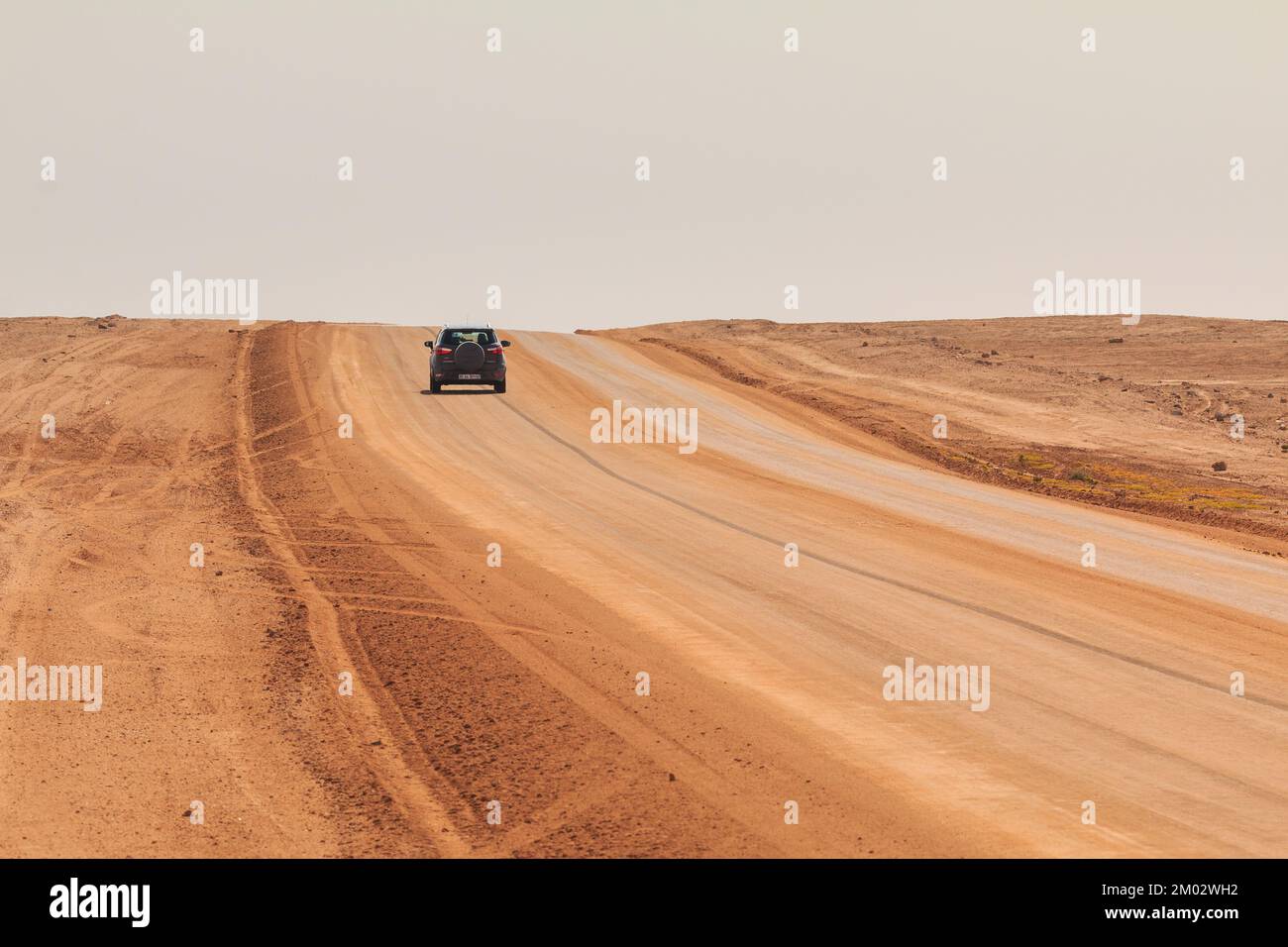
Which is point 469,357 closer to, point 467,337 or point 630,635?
point 467,337

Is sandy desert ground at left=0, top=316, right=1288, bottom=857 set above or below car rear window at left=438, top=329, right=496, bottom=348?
below

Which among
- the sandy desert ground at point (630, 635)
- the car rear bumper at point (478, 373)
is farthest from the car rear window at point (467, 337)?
the sandy desert ground at point (630, 635)

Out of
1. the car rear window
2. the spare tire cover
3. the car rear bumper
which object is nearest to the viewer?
the car rear bumper

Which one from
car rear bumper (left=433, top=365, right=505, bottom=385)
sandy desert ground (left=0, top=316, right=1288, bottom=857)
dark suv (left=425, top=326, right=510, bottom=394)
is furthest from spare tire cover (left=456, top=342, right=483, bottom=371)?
sandy desert ground (left=0, top=316, right=1288, bottom=857)

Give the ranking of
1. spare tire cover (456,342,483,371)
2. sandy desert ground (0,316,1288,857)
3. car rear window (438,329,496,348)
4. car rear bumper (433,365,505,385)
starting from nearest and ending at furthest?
sandy desert ground (0,316,1288,857), car rear bumper (433,365,505,385), spare tire cover (456,342,483,371), car rear window (438,329,496,348)

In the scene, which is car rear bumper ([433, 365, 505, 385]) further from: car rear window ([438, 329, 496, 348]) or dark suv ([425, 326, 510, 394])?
car rear window ([438, 329, 496, 348])

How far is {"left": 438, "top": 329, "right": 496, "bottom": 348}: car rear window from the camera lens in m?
36.5

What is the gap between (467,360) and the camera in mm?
36156

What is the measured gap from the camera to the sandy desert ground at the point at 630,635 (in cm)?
816

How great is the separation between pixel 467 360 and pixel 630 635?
957 inches

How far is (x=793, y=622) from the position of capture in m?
13.4

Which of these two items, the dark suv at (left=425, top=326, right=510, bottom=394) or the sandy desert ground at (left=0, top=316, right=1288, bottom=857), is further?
the dark suv at (left=425, top=326, right=510, bottom=394)

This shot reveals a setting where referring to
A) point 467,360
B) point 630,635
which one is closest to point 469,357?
point 467,360

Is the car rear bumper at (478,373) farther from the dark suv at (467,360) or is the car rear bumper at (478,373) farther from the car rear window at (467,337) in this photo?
the car rear window at (467,337)
